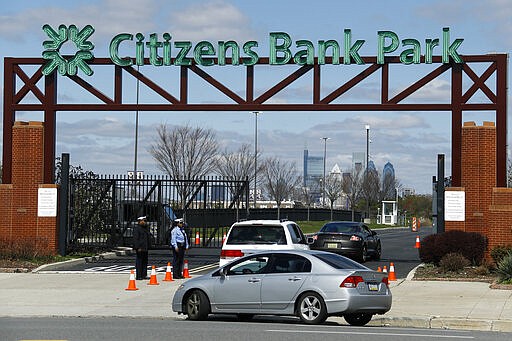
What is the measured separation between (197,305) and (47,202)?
14.9 m

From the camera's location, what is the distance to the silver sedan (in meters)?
16.8

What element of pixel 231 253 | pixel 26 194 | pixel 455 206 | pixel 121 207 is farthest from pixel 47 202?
pixel 455 206

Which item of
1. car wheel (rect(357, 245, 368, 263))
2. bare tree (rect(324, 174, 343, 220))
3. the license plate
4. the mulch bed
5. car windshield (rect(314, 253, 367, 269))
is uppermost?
bare tree (rect(324, 174, 343, 220))

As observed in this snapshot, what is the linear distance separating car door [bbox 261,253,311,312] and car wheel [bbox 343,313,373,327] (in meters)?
1.18

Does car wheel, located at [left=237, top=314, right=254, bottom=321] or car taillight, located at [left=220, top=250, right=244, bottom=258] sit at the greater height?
car taillight, located at [left=220, top=250, right=244, bottom=258]

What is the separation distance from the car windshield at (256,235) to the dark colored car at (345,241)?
8.21 meters

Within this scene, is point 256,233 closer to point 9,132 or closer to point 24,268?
point 24,268

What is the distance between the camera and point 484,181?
29.3 metres

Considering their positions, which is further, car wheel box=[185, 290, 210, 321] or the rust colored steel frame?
the rust colored steel frame

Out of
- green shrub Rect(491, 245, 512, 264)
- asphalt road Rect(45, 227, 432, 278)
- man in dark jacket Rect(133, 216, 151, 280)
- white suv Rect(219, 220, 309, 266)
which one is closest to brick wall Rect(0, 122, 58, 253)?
asphalt road Rect(45, 227, 432, 278)

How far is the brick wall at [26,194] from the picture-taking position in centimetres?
3152

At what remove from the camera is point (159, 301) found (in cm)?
2130

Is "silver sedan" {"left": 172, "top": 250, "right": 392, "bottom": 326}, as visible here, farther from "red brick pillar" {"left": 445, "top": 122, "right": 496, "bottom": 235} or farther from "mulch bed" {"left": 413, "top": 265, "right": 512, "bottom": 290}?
"red brick pillar" {"left": 445, "top": 122, "right": 496, "bottom": 235}

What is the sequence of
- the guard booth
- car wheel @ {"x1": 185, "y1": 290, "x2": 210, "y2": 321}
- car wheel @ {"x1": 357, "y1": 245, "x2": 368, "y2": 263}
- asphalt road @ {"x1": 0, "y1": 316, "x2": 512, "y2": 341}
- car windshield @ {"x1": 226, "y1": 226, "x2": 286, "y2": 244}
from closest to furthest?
asphalt road @ {"x1": 0, "y1": 316, "x2": 512, "y2": 341}
car wheel @ {"x1": 185, "y1": 290, "x2": 210, "y2": 321}
car windshield @ {"x1": 226, "y1": 226, "x2": 286, "y2": 244}
car wheel @ {"x1": 357, "y1": 245, "x2": 368, "y2": 263}
the guard booth
